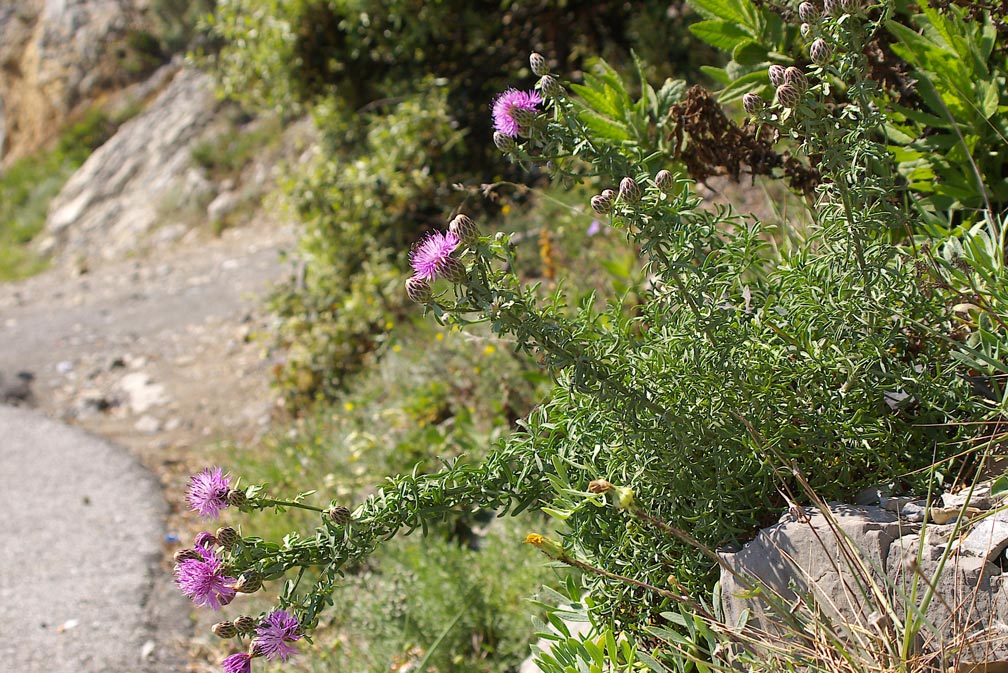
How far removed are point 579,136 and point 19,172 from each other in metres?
16.8

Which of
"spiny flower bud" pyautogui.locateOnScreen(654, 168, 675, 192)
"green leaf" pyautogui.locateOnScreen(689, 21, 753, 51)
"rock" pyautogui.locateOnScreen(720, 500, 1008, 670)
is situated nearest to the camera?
"rock" pyautogui.locateOnScreen(720, 500, 1008, 670)

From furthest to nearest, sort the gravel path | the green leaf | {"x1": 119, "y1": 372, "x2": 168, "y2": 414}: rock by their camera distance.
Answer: {"x1": 119, "y1": 372, "x2": 168, "y2": 414}: rock < the gravel path < the green leaf

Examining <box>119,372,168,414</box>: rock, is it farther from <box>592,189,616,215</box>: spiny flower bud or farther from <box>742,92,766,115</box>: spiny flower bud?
<box>742,92,766,115</box>: spiny flower bud

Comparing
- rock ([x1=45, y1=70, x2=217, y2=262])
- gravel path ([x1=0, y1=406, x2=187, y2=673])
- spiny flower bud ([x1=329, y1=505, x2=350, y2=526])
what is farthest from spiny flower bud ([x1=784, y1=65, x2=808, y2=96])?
rock ([x1=45, y1=70, x2=217, y2=262])

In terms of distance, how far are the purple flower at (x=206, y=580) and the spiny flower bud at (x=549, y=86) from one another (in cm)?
116

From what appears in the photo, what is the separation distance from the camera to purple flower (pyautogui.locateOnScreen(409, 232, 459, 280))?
159 centimetres

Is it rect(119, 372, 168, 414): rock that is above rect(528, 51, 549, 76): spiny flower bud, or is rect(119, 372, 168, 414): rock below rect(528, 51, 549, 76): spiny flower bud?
below

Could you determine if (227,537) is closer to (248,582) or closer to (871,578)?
(248,582)

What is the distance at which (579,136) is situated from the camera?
1.92 m

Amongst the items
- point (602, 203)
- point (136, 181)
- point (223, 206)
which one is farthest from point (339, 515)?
point (136, 181)

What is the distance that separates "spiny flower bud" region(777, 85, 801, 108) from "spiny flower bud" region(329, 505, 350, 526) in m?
1.17

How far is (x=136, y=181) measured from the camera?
1267 centimetres

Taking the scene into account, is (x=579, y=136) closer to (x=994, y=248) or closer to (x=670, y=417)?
(x=670, y=417)

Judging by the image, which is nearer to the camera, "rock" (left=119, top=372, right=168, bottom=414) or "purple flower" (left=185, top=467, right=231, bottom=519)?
"purple flower" (left=185, top=467, right=231, bottom=519)
